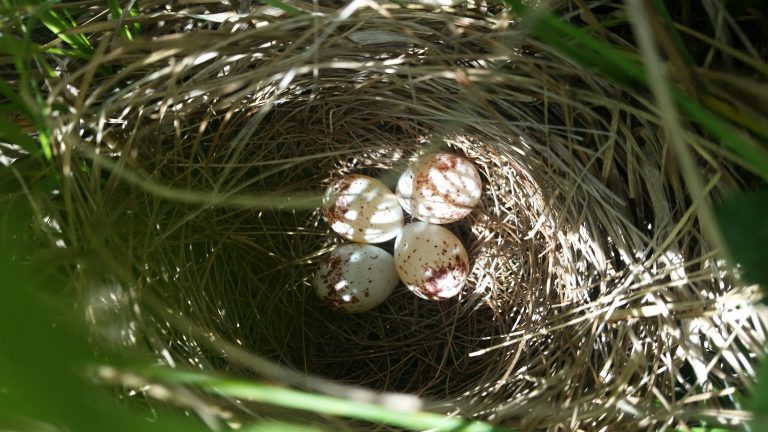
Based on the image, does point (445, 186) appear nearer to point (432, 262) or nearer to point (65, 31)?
point (432, 262)

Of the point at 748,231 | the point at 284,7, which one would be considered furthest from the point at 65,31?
the point at 748,231

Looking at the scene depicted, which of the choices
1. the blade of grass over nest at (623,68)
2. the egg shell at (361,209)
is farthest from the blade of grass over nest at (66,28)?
the blade of grass over nest at (623,68)

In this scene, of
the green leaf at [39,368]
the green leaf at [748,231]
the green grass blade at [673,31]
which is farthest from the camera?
the green grass blade at [673,31]

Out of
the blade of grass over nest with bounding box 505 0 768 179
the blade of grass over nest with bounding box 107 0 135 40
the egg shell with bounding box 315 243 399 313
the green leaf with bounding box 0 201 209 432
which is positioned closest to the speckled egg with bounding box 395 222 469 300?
the egg shell with bounding box 315 243 399 313

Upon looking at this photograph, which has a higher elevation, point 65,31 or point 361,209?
point 65,31

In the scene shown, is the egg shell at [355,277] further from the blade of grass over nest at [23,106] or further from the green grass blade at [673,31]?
the green grass blade at [673,31]

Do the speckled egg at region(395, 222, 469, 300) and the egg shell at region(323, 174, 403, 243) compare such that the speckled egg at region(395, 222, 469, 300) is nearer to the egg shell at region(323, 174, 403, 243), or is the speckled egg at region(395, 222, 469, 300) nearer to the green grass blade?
the egg shell at region(323, 174, 403, 243)
